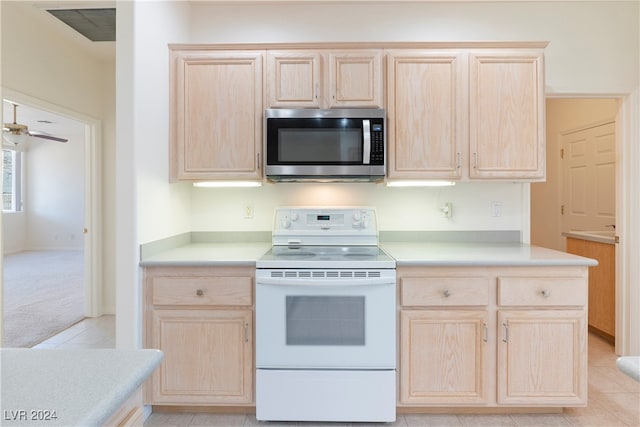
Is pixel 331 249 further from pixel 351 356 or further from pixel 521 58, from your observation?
pixel 521 58

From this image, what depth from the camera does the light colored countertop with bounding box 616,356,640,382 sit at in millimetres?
805

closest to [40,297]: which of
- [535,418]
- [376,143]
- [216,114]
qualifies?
[216,114]

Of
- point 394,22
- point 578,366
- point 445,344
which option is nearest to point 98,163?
point 394,22

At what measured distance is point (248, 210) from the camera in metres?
2.82

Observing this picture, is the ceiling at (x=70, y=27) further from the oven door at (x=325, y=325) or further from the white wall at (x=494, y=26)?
the oven door at (x=325, y=325)

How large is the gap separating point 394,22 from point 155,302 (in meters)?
2.44

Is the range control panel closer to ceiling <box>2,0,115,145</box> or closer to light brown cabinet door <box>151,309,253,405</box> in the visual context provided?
light brown cabinet door <box>151,309,253,405</box>

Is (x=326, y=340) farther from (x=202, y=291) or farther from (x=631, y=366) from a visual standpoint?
(x=631, y=366)

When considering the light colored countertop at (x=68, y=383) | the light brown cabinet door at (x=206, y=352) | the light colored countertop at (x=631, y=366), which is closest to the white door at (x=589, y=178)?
the light colored countertop at (x=631, y=366)

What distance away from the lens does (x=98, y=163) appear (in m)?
3.96

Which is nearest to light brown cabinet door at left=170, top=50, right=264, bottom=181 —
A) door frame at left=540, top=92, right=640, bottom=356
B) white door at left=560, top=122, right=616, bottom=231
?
door frame at left=540, top=92, right=640, bottom=356

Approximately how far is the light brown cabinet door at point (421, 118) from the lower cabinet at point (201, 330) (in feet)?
3.90

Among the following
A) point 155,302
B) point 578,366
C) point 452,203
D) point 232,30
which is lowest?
point 578,366

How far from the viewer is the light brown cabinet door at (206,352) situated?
2.09 m
